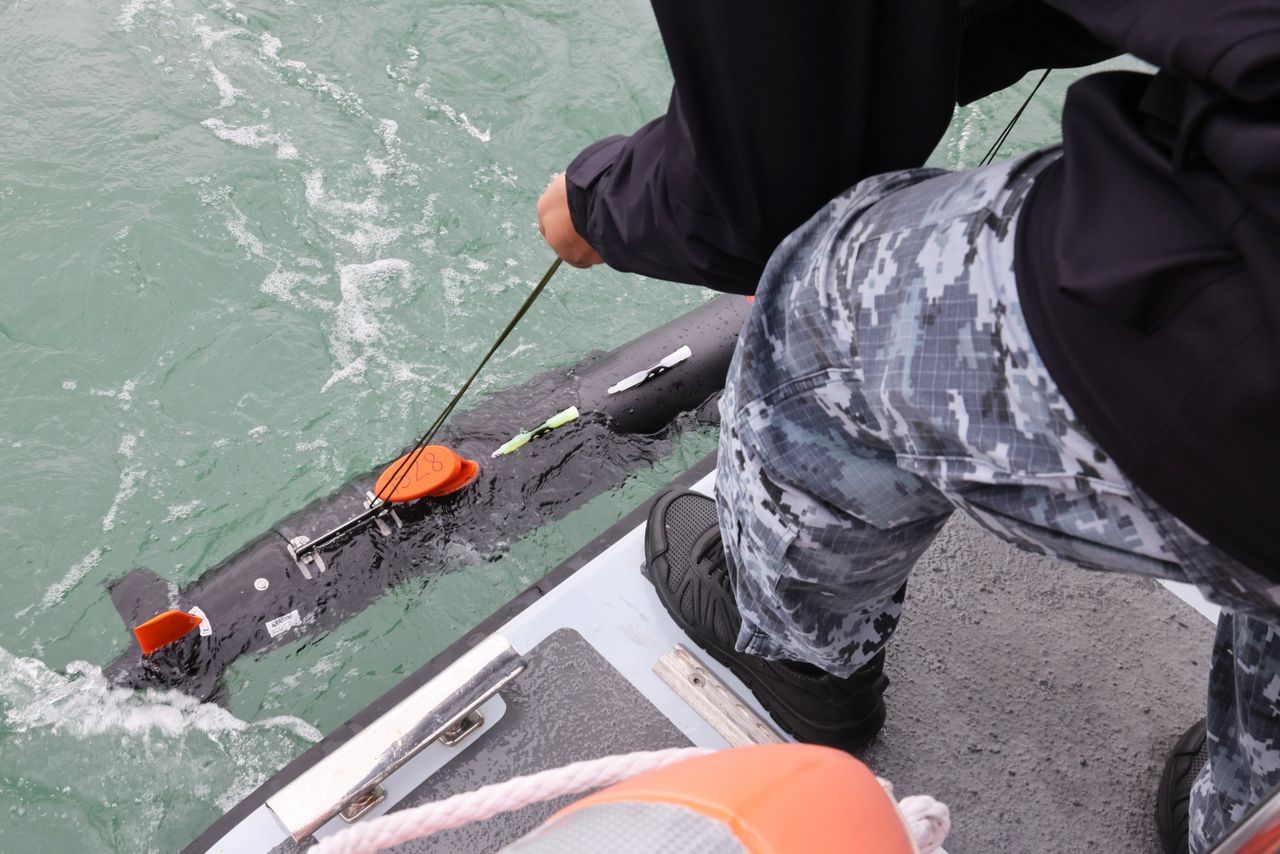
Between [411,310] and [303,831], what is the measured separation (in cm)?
194

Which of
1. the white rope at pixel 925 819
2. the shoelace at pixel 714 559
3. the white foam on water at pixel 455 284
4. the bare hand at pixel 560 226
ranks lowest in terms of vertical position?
the shoelace at pixel 714 559

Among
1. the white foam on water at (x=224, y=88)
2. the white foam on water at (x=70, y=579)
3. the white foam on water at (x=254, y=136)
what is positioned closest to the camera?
the white foam on water at (x=70, y=579)

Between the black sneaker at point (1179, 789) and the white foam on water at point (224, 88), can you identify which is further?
the white foam on water at point (224, 88)

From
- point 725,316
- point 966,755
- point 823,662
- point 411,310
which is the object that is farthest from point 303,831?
point 411,310

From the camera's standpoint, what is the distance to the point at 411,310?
302 cm

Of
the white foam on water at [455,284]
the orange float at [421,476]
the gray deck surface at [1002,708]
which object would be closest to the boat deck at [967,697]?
the gray deck surface at [1002,708]

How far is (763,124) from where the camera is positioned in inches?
36.1

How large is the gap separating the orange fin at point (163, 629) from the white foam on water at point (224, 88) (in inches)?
88.5

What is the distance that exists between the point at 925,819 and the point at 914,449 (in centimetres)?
33

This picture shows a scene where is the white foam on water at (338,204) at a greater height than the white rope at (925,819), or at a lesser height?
greater

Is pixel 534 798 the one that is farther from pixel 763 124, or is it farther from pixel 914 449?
pixel 763 124

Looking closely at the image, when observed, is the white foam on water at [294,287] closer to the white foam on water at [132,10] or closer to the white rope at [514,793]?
the white foam on water at [132,10]

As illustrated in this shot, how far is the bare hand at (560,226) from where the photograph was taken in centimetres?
124

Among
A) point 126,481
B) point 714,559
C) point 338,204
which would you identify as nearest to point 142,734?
point 126,481
